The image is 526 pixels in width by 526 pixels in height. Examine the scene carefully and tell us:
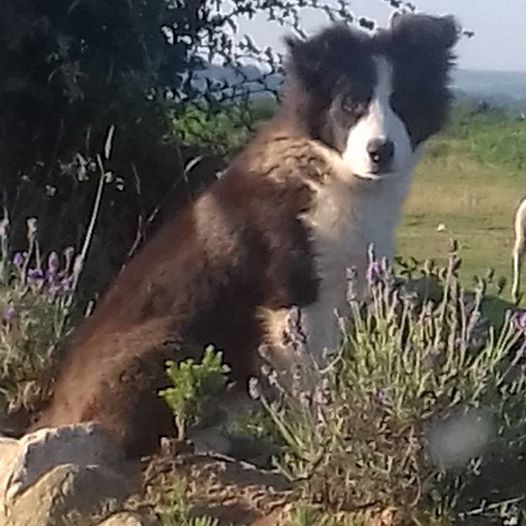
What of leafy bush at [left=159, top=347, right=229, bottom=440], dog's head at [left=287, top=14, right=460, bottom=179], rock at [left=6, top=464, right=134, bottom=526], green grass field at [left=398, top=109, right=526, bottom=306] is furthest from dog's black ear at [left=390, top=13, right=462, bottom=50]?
green grass field at [left=398, top=109, right=526, bottom=306]

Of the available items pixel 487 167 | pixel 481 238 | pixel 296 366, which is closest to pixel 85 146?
pixel 296 366

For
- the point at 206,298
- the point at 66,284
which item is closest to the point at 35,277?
the point at 66,284

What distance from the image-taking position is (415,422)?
4262 millimetres

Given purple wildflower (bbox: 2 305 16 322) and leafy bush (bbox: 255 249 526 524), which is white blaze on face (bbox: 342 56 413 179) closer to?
leafy bush (bbox: 255 249 526 524)

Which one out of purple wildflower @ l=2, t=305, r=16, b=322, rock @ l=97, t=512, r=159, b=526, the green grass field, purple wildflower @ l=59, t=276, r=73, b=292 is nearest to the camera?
rock @ l=97, t=512, r=159, b=526

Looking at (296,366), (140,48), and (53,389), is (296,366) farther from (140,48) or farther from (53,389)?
(140,48)

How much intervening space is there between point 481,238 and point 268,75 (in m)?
6.61

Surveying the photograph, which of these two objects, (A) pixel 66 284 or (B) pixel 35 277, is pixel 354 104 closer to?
(A) pixel 66 284

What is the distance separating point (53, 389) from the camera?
5934mm

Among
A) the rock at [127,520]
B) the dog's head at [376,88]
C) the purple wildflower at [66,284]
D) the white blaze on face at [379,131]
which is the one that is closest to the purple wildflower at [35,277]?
the purple wildflower at [66,284]

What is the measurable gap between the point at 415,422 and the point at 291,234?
1250mm

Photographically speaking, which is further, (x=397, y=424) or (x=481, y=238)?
(x=481, y=238)

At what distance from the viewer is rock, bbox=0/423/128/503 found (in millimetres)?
4828

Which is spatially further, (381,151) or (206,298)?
(206,298)
